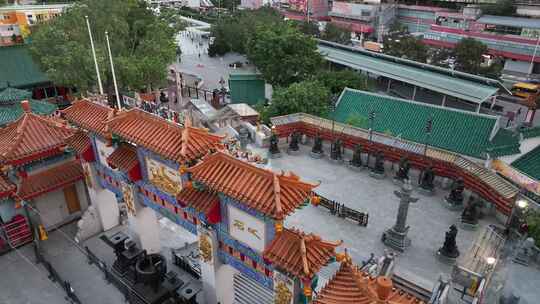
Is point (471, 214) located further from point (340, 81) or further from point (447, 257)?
point (340, 81)

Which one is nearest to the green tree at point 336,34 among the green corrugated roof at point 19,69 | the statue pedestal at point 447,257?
the green corrugated roof at point 19,69

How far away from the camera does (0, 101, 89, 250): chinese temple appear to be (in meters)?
19.4

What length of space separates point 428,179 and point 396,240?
7247 mm

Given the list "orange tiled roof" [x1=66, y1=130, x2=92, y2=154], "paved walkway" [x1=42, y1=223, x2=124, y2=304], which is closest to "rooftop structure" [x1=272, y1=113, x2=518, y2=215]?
"orange tiled roof" [x1=66, y1=130, x2=92, y2=154]

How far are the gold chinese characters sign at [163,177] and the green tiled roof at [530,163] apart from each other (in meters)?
23.3

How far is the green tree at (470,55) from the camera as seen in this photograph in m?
48.7

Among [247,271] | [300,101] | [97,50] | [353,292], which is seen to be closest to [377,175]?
[300,101]

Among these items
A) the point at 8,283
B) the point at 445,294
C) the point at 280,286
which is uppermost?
the point at 280,286

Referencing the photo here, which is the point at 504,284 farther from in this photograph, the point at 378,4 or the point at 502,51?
the point at 378,4

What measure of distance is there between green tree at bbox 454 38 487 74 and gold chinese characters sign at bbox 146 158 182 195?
46.8 m

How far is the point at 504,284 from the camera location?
58.4 feet

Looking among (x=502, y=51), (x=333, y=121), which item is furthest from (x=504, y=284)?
(x=502, y=51)

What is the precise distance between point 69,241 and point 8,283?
3556 mm

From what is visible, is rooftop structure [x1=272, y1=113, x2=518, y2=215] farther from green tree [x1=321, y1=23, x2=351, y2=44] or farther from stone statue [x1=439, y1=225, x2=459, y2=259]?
green tree [x1=321, y1=23, x2=351, y2=44]
